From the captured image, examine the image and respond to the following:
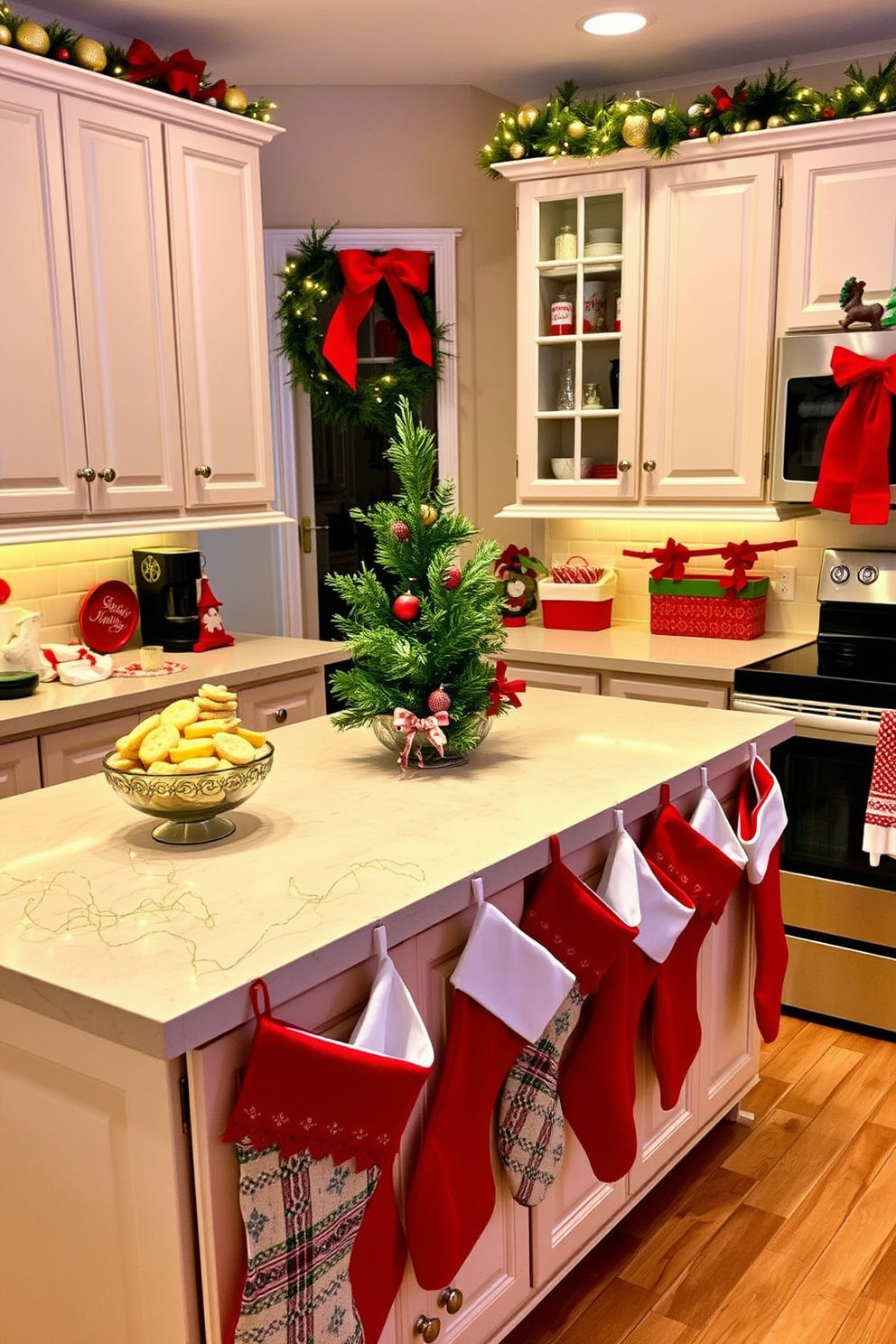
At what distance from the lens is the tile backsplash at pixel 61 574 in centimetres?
332

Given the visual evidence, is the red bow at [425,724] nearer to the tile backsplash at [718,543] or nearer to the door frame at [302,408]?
the tile backsplash at [718,543]

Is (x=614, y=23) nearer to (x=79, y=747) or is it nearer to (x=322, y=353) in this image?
(x=322, y=353)

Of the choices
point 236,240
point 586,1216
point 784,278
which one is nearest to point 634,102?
point 784,278

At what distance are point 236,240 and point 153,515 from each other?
0.89 meters

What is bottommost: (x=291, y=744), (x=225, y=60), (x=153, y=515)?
(x=291, y=744)

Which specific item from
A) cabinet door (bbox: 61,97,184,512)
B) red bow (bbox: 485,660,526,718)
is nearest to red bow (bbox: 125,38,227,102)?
cabinet door (bbox: 61,97,184,512)

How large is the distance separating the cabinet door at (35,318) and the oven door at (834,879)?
2020 mm

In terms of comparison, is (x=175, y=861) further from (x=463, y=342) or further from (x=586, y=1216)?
(x=463, y=342)

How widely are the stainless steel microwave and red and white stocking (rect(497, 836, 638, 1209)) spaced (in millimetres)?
1976

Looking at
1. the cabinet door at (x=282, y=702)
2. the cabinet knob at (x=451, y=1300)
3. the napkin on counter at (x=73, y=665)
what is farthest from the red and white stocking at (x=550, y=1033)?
the napkin on counter at (x=73, y=665)

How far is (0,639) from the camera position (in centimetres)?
304

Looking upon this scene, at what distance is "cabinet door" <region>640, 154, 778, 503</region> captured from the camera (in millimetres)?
3404

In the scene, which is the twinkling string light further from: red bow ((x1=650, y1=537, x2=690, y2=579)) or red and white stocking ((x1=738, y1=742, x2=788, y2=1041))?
red bow ((x1=650, y1=537, x2=690, y2=579))

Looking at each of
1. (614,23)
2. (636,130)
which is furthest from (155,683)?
(614,23)
